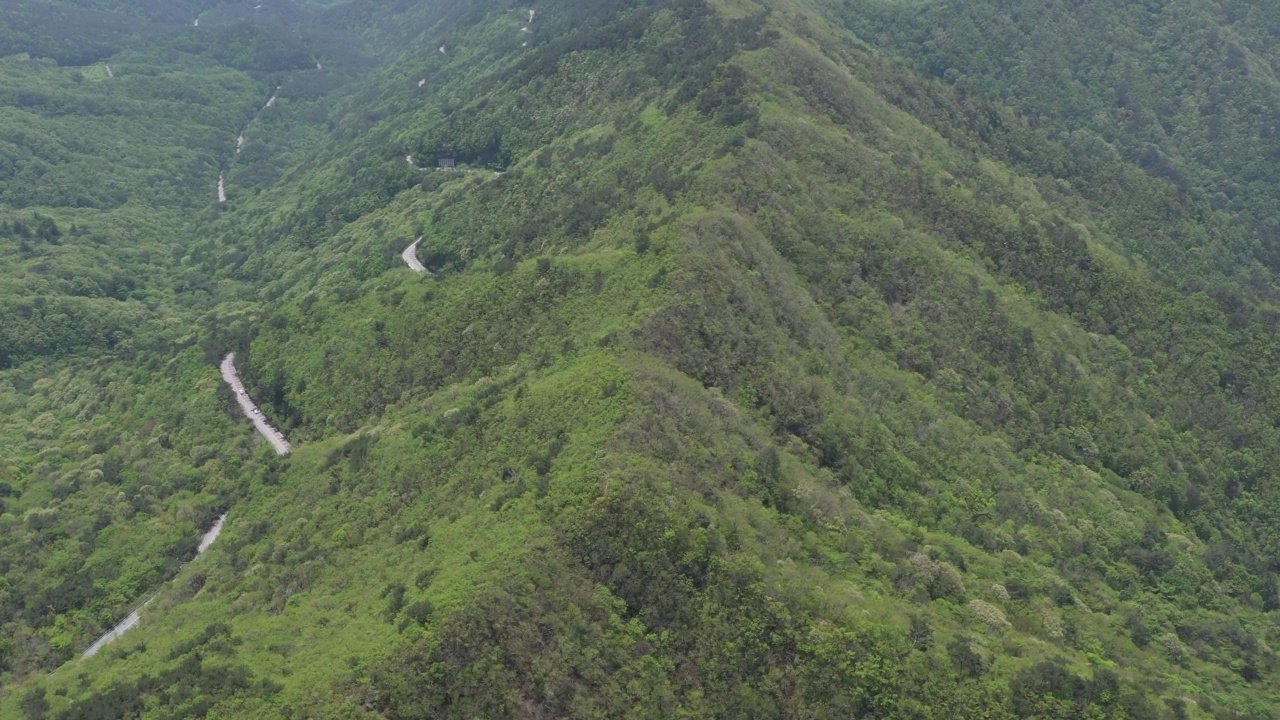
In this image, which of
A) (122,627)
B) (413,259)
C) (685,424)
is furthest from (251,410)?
(685,424)

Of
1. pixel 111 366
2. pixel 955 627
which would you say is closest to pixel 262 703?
pixel 955 627

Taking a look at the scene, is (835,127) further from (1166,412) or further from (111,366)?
(111,366)

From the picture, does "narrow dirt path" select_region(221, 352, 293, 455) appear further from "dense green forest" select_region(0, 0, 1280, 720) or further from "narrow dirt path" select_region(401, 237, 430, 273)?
"narrow dirt path" select_region(401, 237, 430, 273)

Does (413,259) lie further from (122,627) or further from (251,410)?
(122,627)

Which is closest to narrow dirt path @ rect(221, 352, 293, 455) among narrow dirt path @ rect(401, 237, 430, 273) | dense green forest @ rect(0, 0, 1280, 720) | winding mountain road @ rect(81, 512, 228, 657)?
dense green forest @ rect(0, 0, 1280, 720)

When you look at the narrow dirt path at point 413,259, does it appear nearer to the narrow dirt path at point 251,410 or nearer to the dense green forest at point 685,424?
the dense green forest at point 685,424

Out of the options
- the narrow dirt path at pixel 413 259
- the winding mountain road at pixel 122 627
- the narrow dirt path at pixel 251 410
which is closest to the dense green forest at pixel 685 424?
the winding mountain road at pixel 122 627
